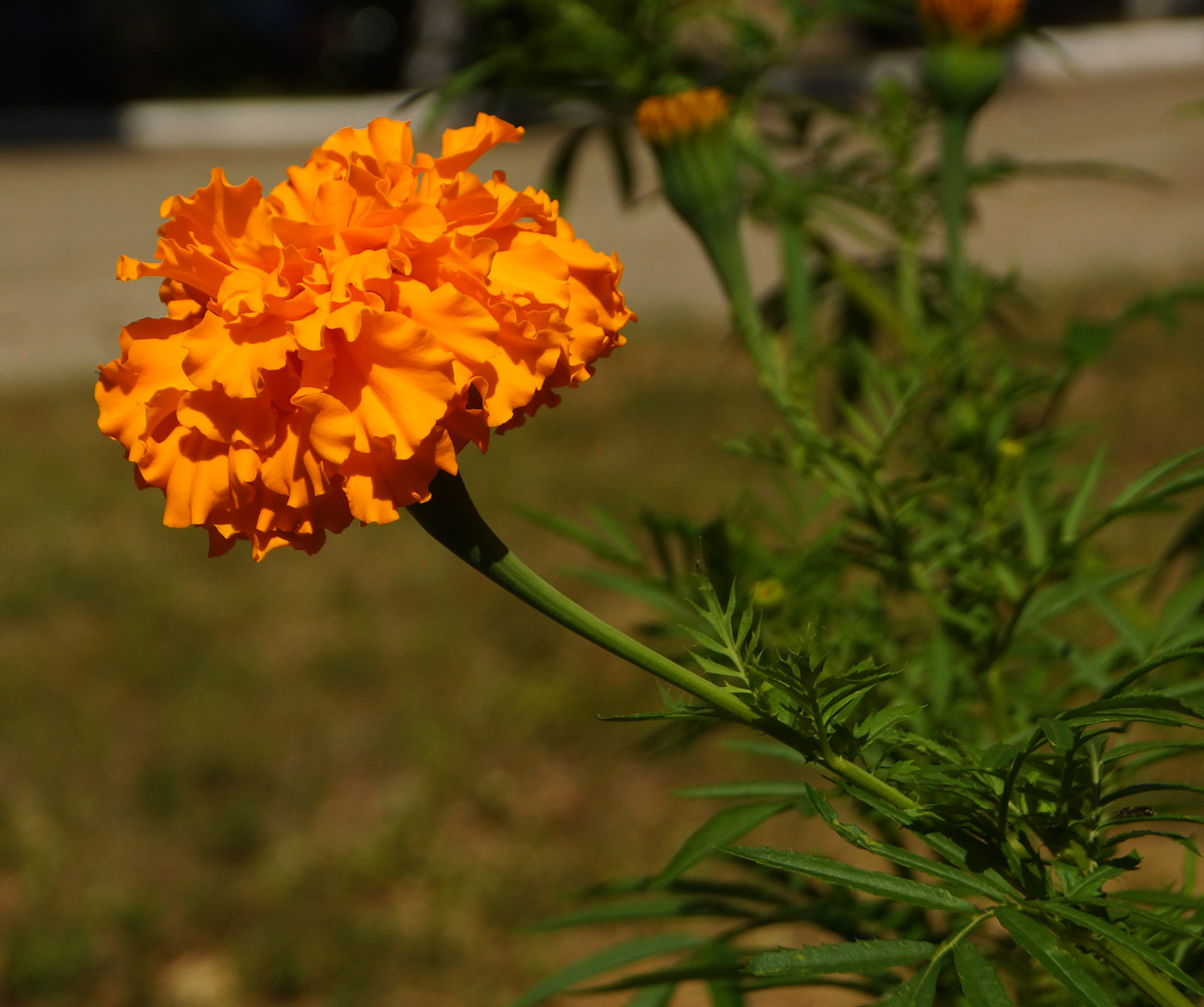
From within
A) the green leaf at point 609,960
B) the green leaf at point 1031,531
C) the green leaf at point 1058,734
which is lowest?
the green leaf at point 609,960

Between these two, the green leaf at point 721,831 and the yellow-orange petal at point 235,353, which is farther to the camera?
the green leaf at point 721,831

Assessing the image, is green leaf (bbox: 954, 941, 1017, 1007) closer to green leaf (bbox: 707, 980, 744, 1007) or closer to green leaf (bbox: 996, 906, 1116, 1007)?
green leaf (bbox: 996, 906, 1116, 1007)

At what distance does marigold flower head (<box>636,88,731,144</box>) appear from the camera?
82 centimetres

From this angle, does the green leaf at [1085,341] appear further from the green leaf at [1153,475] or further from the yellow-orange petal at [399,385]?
the yellow-orange petal at [399,385]

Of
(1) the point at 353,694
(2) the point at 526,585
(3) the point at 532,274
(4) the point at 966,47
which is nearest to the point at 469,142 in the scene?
(3) the point at 532,274

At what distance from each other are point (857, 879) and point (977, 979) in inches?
2.2

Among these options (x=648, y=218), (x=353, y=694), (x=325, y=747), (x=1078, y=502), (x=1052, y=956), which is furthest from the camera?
(x=648, y=218)

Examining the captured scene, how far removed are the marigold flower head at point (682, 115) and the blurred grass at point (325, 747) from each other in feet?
2.22

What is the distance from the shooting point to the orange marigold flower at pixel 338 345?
1.40ft

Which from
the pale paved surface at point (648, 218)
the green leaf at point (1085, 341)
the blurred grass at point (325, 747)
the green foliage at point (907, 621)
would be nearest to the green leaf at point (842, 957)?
the green foliage at point (907, 621)

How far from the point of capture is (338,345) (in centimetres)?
45

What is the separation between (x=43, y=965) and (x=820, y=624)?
5.70 ft

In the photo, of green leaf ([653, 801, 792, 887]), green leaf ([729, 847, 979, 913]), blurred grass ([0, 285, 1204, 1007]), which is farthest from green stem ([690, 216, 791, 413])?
blurred grass ([0, 285, 1204, 1007])

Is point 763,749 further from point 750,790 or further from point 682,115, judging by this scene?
point 682,115
